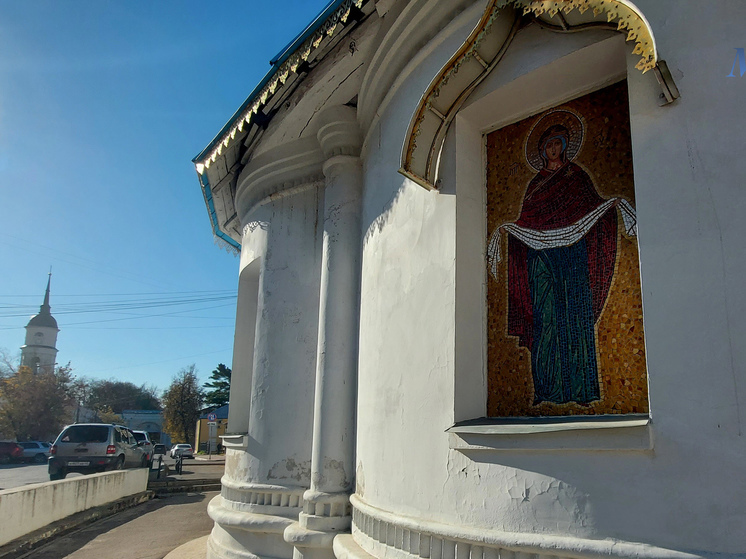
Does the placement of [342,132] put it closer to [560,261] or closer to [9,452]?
[560,261]

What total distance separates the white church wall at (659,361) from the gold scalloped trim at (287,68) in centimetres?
140

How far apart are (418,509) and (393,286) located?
1.55m

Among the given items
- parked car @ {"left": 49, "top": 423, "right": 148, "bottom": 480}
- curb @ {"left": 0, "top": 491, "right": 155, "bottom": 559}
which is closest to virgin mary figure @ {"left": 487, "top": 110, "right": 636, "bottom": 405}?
curb @ {"left": 0, "top": 491, "right": 155, "bottom": 559}

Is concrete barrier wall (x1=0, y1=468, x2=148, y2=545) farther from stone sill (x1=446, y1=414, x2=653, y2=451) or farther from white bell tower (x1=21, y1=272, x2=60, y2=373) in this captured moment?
white bell tower (x1=21, y1=272, x2=60, y2=373)

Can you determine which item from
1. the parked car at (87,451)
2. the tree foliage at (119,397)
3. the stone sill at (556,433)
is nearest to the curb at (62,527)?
the parked car at (87,451)

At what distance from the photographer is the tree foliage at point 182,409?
51.9m

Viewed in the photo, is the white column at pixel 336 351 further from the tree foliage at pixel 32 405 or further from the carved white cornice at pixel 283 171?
the tree foliage at pixel 32 405

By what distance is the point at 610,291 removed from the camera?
320cm

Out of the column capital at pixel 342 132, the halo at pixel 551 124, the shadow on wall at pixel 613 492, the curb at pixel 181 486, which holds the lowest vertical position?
the curb at pixel 181 486

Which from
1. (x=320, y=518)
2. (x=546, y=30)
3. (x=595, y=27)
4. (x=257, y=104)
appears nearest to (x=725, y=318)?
(x=595, y=27)

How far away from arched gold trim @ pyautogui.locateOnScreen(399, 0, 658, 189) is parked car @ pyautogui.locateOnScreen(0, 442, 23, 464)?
109 feet

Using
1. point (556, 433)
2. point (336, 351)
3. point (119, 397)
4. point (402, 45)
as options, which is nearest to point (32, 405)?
point (119, 397)

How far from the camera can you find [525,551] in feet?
9.73

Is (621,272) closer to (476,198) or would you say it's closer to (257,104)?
(476,198)
